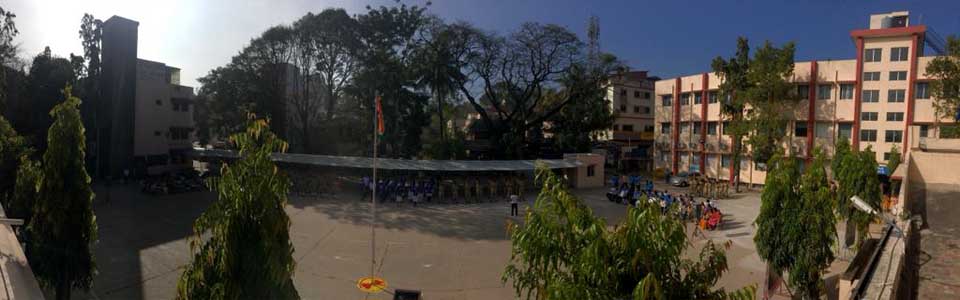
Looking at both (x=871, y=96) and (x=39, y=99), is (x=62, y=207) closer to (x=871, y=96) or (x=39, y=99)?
(x=39, y=99)

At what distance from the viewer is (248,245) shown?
14.8ft

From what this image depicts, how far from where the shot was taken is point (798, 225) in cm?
897

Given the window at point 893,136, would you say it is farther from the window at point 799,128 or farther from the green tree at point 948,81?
the window at point 799,128

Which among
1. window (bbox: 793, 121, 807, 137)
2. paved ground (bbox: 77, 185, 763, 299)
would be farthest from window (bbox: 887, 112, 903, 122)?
paved ground (bbox: 77, 185, 763, 299)

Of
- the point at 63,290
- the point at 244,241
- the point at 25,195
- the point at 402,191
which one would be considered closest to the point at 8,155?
the point at 25,195

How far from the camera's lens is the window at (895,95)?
28.0 m

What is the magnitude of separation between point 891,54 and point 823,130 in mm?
5312

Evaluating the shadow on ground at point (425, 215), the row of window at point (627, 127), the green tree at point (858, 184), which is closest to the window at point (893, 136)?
the green tree at point (858, 184)

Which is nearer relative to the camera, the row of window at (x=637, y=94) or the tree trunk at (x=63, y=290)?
the tree trunk at (x=63, y=290)

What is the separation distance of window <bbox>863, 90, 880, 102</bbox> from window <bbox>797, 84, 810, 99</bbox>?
278cm

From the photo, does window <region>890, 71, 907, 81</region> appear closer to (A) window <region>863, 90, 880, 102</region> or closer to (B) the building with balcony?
(A) window <region>863, 90, 880, 102</region>

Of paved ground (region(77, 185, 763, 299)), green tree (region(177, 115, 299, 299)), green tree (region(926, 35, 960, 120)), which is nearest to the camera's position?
green tree (region(177, 115, 299, 299))

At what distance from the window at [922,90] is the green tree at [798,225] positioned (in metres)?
24.9

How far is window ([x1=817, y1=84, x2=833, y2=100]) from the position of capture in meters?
30.1
